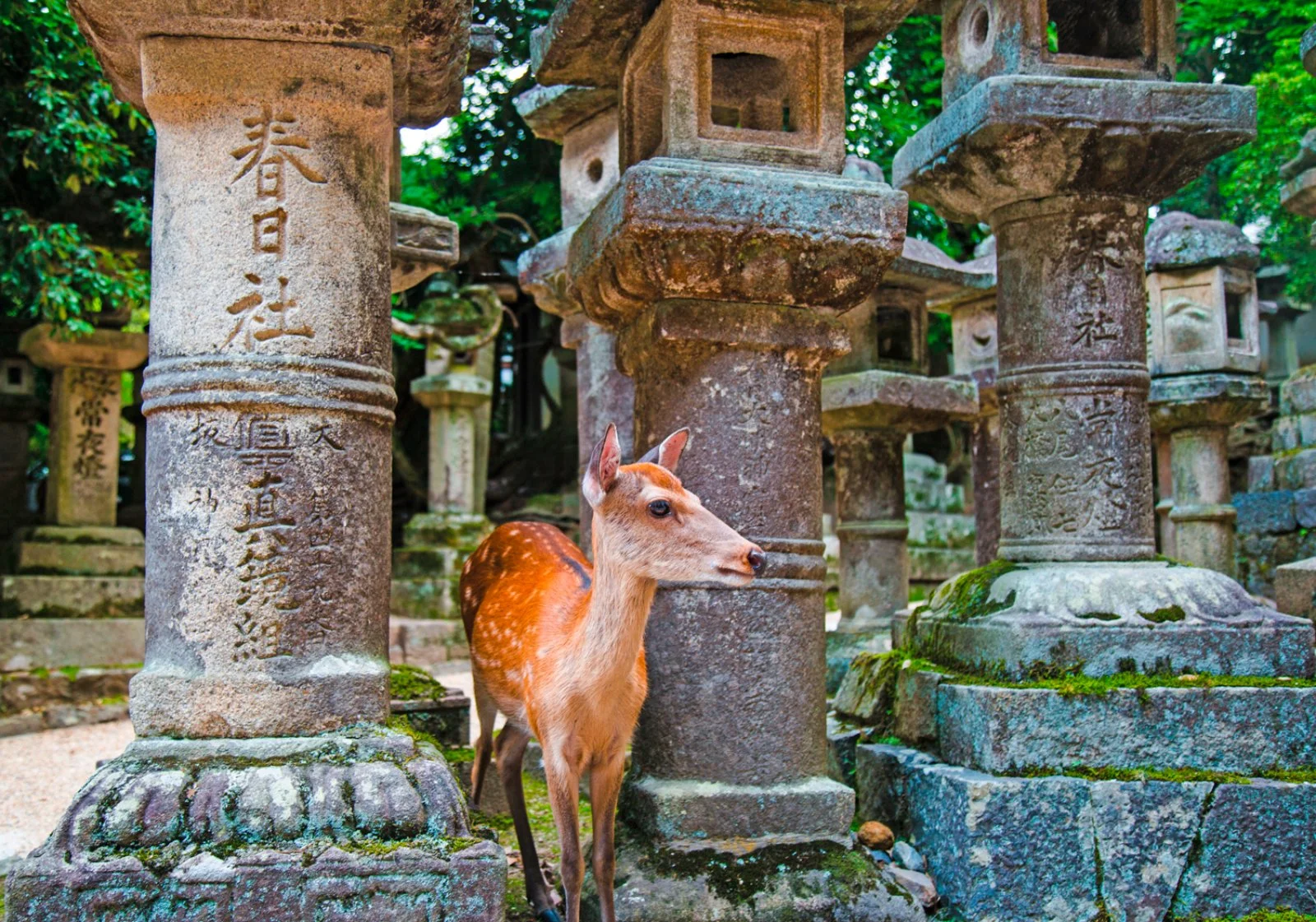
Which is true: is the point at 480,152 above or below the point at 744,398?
above

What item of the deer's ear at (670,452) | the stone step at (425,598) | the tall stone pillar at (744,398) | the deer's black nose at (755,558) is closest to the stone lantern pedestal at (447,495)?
the stone step at (425,598)

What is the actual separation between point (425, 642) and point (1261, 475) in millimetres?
8717

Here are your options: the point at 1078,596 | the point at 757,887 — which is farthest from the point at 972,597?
the point at 757,887

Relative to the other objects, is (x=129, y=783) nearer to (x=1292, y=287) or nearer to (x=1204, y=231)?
(x=1204, y=231)

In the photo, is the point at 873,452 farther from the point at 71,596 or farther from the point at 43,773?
the point at 71,596

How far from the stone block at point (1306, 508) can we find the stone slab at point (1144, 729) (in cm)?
748

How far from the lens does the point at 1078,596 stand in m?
3.95

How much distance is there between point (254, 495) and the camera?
292cm

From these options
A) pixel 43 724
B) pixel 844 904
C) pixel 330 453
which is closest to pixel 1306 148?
pixel 844 904

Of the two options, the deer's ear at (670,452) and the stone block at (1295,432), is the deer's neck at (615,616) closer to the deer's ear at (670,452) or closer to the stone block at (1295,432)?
the deer's ear at (670,452)

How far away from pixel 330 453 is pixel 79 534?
785 cm

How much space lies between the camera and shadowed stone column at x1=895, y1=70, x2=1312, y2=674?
387cm

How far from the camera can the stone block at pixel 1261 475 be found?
1169cm

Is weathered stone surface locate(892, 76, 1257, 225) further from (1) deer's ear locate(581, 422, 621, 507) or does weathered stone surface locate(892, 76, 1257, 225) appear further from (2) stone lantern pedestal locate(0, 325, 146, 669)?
(2) stone lantern pedestal locate(0, 325, 146, 669)
